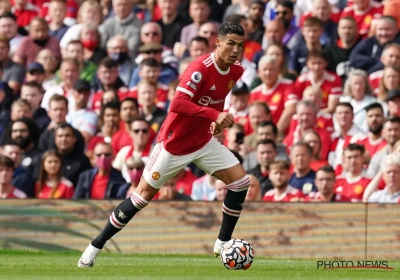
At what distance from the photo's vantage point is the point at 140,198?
11555 millimetres

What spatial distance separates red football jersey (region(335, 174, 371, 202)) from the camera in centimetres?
1522

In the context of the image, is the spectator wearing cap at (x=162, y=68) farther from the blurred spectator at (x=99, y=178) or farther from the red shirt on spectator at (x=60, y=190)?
the red shirt on spectator at (x=60, y=190)

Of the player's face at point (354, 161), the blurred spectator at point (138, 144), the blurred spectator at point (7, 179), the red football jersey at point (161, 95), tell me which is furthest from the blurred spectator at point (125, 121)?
the player's face at point (354, 161)

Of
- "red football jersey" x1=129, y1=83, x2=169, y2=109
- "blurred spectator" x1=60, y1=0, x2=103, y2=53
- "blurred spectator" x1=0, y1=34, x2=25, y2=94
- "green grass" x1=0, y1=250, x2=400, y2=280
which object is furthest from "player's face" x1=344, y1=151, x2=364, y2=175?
"blurred spectator" x1=0, y1=34, x2=25, y2=94

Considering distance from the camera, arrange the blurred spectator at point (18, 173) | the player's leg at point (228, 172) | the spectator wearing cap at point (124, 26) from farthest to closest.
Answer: the spectator wearing cap at point (124, 26)
the blurred spectator at point (18, 173)
the player's leg at point (228, 172)

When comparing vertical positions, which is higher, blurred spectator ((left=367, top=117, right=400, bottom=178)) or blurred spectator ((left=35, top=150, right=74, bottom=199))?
blurred spectator ((left=367, top=117, right=400, bottom=178))

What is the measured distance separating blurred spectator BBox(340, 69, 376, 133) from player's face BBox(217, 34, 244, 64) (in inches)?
208

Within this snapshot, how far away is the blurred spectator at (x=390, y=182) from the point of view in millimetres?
14531

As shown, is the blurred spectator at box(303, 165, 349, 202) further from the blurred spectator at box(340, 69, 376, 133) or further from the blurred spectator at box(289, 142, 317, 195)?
the blurred spectator at box(340, 69, 376, 133)

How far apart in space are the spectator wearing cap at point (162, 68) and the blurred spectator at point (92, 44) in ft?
3.22

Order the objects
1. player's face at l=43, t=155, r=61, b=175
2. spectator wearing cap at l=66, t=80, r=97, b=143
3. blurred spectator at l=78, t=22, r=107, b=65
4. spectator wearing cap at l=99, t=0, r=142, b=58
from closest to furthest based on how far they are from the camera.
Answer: player's face at l=43, t=155, r=61, b=175 → spectator wearing cap at l=66, t=80, r=97, b=143 → spectator wearing cap at l=99, t=0, r=142, b=58 → blurred spectator at l=78, t=22, r=107, b=65

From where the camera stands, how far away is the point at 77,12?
70.0 ft

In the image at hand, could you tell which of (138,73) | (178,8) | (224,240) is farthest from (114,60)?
(224,240)

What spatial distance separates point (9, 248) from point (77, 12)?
7.57 metres
